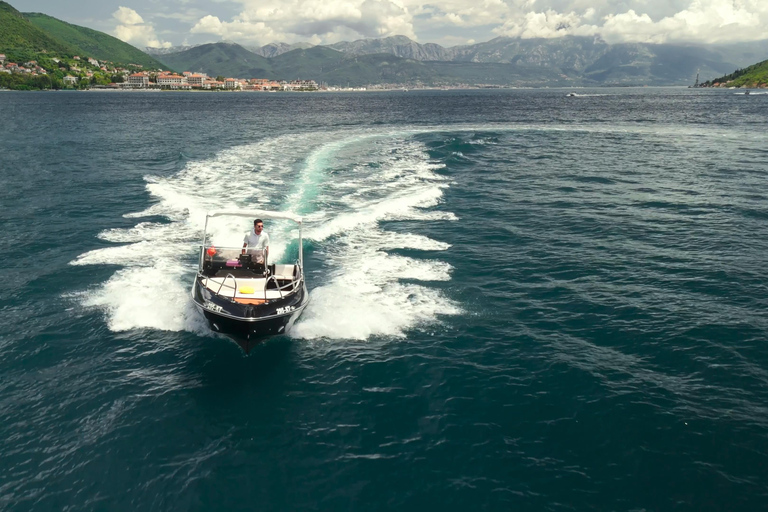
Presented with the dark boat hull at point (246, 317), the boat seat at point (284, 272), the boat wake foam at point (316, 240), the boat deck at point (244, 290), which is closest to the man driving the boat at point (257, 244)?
the boat seat at point (284, 272)

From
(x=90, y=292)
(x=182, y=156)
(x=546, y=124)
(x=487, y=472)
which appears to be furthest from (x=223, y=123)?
(x=487, y=472)

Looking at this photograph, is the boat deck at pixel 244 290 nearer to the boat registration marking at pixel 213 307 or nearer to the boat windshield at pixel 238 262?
the boat registration marking at pixel 213 307

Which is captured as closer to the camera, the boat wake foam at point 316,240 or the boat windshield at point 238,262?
the boat windshield at point 238,262

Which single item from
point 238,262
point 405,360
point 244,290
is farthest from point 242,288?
point 405,360

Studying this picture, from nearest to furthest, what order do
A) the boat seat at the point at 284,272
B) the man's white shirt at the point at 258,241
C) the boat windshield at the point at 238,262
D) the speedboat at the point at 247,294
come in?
the speedboat at the point at 247,294, the boat windshield at the point at 238,262, the boat seat at the point at 284,272, the man's white shirt at the point at 258,241

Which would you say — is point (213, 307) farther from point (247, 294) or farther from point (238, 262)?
point (238, 262)

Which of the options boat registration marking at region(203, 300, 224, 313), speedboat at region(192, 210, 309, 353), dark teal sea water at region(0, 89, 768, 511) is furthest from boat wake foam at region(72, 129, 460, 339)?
boat registration marking at region(203, 300, 224, 313)

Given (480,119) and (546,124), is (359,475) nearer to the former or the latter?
(546,124)
